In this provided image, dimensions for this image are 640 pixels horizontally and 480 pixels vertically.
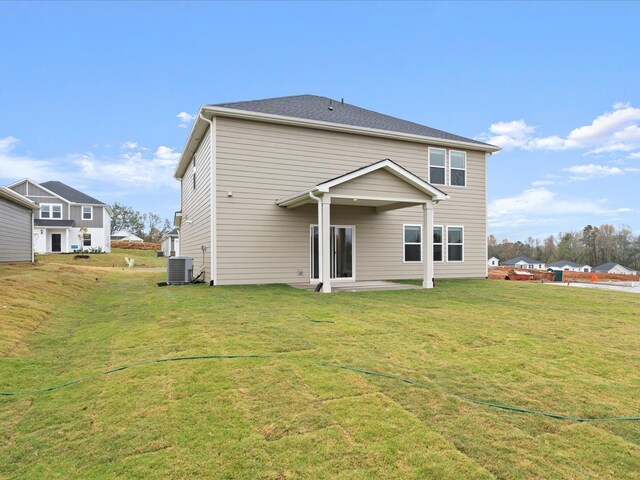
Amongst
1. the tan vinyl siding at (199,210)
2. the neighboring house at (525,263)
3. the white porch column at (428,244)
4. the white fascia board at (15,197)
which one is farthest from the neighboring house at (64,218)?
the neighboring house at (525,263)

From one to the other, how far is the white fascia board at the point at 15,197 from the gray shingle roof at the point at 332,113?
11210 mm

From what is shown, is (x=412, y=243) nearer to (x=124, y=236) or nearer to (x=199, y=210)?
(x=199, y=210)

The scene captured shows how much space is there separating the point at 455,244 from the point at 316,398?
41.9 ft

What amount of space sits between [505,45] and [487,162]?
4.46 metres

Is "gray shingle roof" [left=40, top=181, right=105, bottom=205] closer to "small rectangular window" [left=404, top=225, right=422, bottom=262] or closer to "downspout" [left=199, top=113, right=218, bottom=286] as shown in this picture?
"downspout" [left=199, top=113, right=218, bottom=286]

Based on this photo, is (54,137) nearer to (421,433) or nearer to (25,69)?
(25,69)

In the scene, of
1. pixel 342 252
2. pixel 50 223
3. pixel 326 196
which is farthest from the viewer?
pixel 50 223

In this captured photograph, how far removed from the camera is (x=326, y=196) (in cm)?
Answer: 985

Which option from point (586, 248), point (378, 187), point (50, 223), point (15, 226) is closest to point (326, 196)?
point (378, 187)

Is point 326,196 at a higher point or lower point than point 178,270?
higher

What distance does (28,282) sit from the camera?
9.10 meters

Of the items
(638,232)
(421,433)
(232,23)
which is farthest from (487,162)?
(638,232)

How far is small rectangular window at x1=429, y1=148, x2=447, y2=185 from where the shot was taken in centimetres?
1425

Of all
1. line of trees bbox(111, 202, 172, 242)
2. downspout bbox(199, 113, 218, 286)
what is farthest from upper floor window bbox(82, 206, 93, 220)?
line of trees bbox(111, 202, 172, 242)
